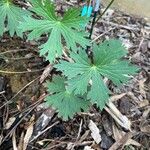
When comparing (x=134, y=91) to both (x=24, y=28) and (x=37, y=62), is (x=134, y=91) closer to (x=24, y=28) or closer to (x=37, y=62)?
(x=37, y=62)

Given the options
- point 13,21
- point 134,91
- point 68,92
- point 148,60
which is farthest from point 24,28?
point 148,60

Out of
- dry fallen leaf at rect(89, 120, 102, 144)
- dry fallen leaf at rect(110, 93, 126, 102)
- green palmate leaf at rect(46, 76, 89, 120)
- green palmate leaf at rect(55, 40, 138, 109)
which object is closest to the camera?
green palmate leaf at rect(55, 40, 138, 109)

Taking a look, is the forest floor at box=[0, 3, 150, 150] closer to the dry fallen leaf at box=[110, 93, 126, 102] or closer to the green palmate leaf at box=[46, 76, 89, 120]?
the dry fallen leaf at box=[110, 93, 126, 102]

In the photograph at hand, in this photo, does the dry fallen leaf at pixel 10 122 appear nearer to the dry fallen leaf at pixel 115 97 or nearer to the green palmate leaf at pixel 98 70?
the green palmate leaf at pixel 98 70

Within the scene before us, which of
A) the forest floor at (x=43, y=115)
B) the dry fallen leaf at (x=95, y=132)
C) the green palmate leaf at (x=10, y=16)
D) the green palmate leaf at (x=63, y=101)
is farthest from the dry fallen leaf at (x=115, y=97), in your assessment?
the green palmate leaf at (x=10, y=16)

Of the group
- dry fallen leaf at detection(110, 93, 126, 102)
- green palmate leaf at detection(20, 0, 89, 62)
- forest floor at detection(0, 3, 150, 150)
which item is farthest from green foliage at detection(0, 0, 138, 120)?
dry fallen leaf at detection(110, 93, 126, 102)

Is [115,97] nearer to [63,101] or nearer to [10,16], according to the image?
[63,101]

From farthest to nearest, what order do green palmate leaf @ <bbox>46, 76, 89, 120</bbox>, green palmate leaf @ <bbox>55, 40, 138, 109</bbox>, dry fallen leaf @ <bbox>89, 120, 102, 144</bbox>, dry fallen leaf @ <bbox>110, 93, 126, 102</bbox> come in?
1. dry fallen leaf @ <bbox>110, 93, 126, 102</bbox>
2. dry fallen leaf @ <bbox>89, 120, 102, 144</bbox>
3. green palmate leaf @ <bbox>46, 76, 89, 120</bbox>
4. green palmate leaf @ <bbox>55, 40, 138, 109</bbox>
